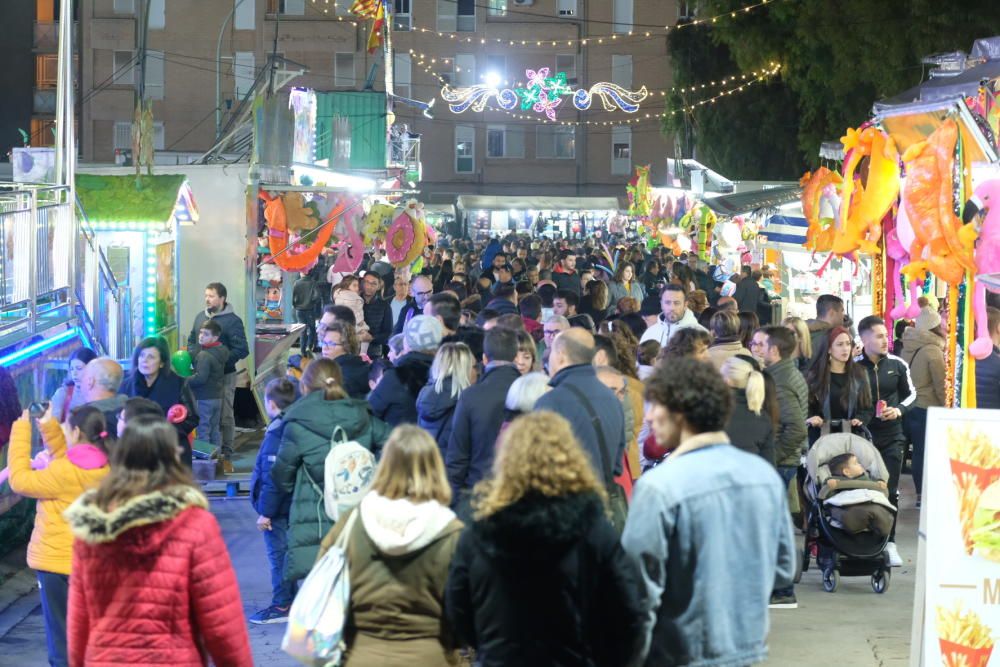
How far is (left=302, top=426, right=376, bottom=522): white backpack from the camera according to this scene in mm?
7301

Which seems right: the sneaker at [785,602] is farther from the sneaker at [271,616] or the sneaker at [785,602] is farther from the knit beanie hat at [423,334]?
the sneaker at [271,616]

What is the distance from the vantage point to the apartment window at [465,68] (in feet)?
196

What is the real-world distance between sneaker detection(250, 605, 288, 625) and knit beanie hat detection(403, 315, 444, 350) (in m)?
1.73

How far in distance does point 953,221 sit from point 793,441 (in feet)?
8.57

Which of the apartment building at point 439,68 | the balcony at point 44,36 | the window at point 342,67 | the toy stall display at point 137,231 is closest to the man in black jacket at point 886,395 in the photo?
the toy stall display at point 137,231

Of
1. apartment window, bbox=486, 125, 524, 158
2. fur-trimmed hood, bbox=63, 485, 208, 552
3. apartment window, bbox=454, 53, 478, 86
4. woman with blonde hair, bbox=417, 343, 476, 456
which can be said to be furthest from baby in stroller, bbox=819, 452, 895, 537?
apartment window, bbox=486, 125, 524, 158

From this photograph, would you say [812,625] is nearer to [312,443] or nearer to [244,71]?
[312,443]

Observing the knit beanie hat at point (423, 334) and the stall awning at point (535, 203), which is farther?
the stall awning at point (535, 203)

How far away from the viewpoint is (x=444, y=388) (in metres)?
8.35

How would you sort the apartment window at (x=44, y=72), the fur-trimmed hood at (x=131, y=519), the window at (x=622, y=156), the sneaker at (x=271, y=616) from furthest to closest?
the window at (x=622, y=156) → the apartment window at (x=44, y=72) → the sneaker at (x=271, y=616) → the fur-trimmed hood at (x=131, y=519)

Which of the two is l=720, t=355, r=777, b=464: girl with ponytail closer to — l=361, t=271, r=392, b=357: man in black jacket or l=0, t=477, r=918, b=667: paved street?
l=0, t=477, r=918, b=667: paved street

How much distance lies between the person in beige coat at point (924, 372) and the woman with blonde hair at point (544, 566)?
7.58m

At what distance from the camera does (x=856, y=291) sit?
19141 millimetres

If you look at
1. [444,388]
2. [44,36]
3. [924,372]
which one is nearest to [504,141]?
[44,36]
